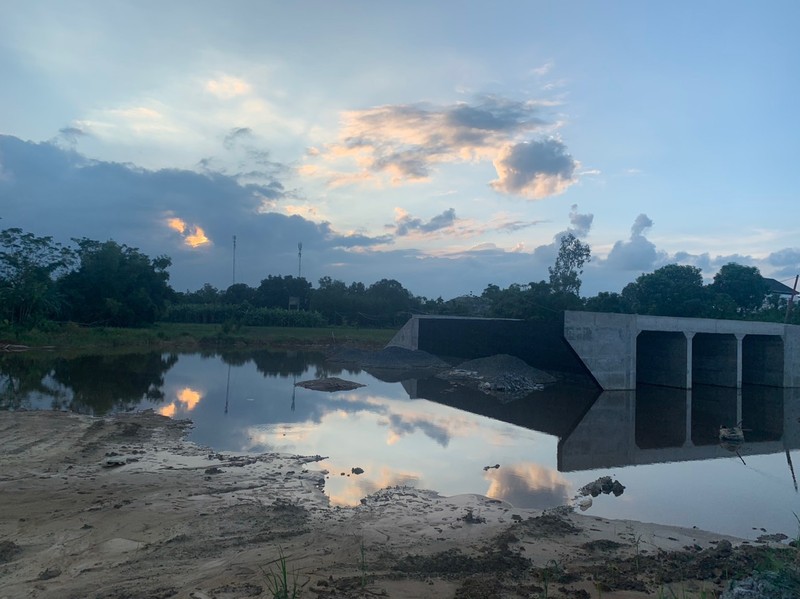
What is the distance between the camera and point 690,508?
29.3ft

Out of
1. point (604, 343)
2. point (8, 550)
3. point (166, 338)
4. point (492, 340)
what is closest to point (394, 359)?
point (492, 340)

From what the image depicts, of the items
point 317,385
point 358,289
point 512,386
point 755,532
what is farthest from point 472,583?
point 358,289

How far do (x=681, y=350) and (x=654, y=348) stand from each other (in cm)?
169

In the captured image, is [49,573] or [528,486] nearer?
[49,573]

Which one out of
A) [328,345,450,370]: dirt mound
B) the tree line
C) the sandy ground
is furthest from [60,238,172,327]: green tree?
the sandy ground

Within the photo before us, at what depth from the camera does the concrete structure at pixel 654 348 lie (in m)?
23.4

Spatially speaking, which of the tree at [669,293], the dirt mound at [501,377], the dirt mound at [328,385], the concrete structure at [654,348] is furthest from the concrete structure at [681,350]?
the tree at [669,293]

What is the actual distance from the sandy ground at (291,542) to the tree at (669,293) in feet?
141

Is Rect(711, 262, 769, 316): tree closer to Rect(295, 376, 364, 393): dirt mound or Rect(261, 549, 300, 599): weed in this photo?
Rect(295, 376, 364, 393): dirt mound

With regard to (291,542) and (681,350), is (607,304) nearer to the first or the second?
(681,350)

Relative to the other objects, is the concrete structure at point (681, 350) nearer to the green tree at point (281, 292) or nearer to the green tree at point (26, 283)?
the green tree at point (26, 283)

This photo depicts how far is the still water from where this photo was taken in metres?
9.48

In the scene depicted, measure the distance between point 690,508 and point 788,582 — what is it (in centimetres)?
472

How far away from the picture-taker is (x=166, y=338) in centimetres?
4450
